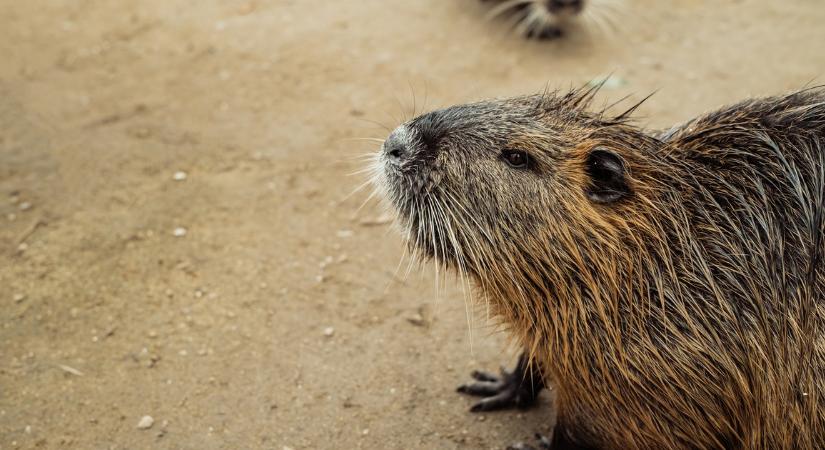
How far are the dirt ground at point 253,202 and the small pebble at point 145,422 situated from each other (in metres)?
0.02

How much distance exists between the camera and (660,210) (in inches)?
101

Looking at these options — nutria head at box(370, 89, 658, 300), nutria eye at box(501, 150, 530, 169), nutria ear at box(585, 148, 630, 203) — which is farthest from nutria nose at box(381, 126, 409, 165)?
nutria ear at box(585, 148, 630, 203)

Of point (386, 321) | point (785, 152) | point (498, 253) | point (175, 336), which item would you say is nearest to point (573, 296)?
point (498, 253)

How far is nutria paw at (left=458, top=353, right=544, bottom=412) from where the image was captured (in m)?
3.28

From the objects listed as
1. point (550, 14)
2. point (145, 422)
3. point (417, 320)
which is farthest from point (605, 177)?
point (550, 14)

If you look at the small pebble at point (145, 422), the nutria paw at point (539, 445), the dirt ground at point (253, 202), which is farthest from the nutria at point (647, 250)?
the small pebble at point (145, 422)

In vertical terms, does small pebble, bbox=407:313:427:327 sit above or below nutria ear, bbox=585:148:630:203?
below

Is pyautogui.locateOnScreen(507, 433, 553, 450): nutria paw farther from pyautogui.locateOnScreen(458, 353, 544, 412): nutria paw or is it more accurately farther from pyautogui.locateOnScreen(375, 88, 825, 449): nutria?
pyautogui.locateOnScreen(375, 88, 825, 449): nutria

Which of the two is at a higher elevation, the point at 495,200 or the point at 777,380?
the point at 495,200

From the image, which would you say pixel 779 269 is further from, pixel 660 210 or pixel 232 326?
pixel 232 326

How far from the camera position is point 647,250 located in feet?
8.41

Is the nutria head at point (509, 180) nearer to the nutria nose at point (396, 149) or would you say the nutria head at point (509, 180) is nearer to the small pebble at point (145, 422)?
the nutria nose at point (396, 149)

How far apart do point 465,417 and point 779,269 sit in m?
1.43

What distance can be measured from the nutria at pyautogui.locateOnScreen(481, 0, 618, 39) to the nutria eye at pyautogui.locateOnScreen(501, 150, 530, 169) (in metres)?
4.04
